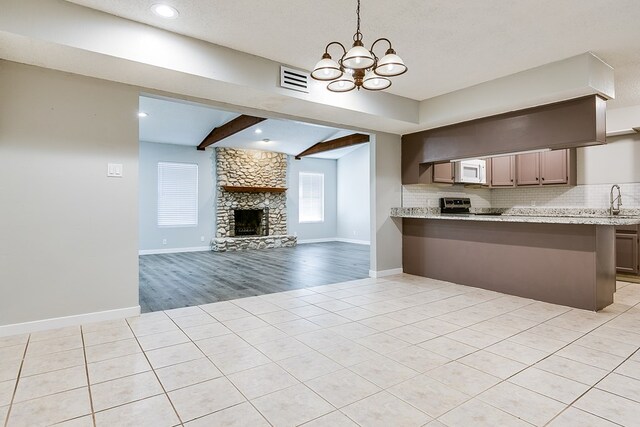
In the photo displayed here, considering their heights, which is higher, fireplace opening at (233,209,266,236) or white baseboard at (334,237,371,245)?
fireplace opening at (233,209,266,236)

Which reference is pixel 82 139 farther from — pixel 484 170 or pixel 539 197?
pixel 539 197

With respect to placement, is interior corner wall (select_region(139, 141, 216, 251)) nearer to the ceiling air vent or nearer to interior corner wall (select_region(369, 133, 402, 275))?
interior corner wall (select_region(369, 133, 402, 275))

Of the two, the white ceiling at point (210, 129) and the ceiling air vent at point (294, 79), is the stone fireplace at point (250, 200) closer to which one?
the white ceiling at point (210, 129)

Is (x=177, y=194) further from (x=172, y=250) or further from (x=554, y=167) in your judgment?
(x=554, y=167)

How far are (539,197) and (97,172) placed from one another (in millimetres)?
6512

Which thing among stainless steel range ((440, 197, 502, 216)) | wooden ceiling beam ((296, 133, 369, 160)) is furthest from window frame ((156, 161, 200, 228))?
stainless steel range ((440, 197, 502, 216))

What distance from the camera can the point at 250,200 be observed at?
962 cm

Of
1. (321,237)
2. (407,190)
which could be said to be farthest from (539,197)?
(321,237)

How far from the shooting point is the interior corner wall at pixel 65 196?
290 centimetres

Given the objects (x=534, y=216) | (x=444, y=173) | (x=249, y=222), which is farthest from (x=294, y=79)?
(x=249, y=222)

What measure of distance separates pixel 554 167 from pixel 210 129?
6.72 meters

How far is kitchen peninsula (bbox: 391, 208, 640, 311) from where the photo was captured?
11.8ft

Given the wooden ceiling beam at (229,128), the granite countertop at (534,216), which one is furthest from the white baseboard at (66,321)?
the wooden ceiling beam at (229,128)

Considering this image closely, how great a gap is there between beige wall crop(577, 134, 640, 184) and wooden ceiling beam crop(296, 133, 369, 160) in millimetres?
4051
